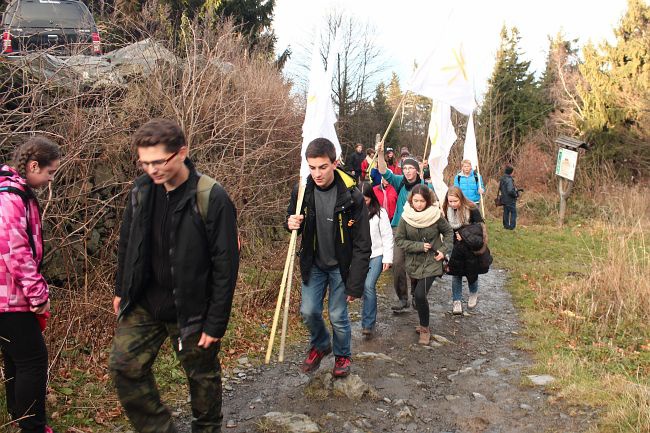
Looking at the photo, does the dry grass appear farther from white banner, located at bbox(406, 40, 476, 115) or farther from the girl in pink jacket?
the girl in pink jacket

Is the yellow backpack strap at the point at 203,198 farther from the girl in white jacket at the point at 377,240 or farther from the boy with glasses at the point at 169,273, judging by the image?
the girl in white jacket at the point at 377,240

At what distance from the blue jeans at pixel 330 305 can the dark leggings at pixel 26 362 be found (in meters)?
1.98

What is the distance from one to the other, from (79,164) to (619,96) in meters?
23.6

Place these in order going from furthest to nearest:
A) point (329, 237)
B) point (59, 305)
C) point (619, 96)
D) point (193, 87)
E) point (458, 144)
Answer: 1. point (458, 144)
2. point (619, 96)
3. point (193, 87)
4. point (59, 305)
5. point (329, 237)

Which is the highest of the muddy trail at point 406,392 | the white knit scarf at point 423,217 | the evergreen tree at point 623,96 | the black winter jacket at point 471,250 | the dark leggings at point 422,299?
the evergreen tree at point 623,96

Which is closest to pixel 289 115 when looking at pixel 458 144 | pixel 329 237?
pixel 329 237

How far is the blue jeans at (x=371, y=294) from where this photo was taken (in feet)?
19.0

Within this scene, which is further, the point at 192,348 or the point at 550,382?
the point at 550,382

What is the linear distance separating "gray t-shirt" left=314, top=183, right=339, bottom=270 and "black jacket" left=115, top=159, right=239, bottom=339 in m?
1.41

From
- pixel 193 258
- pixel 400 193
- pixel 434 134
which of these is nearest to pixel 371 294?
pixel 400 193

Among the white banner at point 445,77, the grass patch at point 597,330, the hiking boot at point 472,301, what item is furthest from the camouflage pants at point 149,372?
the hiking boot at point 472,301

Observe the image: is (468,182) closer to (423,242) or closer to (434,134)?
(434,134)

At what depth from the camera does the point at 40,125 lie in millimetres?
5531

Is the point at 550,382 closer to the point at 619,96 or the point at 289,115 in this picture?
the point at 289,115
